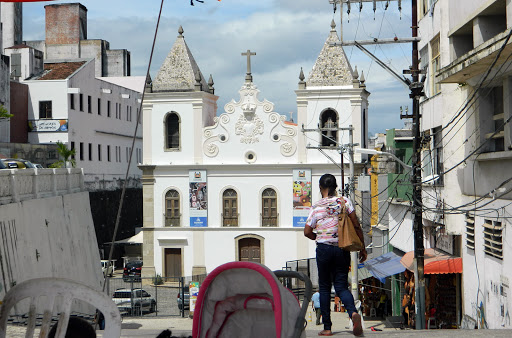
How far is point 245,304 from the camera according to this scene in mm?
5738

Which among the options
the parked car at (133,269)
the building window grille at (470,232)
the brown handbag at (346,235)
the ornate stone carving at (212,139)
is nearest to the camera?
the brown handbag at (346,235)

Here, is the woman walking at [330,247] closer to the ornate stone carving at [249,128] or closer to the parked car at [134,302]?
the parked car at [134,302]

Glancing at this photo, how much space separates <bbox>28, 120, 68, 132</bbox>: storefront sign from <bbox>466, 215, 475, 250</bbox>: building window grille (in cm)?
3226

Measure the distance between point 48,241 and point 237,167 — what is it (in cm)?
2186

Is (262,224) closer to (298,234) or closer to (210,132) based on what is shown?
(298,234)

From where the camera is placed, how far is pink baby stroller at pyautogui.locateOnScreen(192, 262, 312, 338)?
213 inches

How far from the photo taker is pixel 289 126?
1759 inches

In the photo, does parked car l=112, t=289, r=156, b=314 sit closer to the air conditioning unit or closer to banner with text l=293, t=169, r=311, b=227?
banner with text l=293, t=169, r=311, b=227

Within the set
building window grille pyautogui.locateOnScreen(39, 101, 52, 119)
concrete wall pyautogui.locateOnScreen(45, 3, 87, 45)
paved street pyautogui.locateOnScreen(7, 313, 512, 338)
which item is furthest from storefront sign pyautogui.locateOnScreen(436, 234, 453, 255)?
concrete wall pyautogui.locateOnScreen(45, 3, 87, 45)

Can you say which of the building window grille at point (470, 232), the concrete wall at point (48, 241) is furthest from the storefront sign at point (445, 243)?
the concrete wall at point (48, 241)

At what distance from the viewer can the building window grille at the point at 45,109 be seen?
45000 millimetres

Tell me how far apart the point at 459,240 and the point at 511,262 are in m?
4.72

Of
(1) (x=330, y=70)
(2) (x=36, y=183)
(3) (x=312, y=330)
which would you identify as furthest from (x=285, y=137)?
(3) (x=312, y=330)

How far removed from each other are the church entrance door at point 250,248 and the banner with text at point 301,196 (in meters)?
2.57
